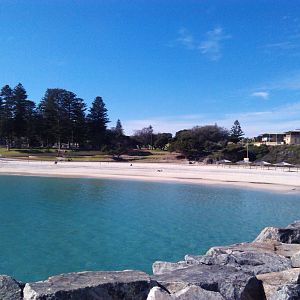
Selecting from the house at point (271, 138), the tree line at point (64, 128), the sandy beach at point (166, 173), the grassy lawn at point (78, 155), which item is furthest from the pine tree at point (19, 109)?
the house at point (271, 138)

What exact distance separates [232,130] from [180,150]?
39.0 m

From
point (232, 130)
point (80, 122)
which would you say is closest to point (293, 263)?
point (80, 122)

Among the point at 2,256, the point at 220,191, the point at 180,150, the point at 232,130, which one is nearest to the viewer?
the point at 2,256

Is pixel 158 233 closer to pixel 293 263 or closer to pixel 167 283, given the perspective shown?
pixel 293 263

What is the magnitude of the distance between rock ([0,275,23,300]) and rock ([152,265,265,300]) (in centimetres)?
181

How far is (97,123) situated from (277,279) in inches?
3642

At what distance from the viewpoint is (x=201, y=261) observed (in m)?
7.86

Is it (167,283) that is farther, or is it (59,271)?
(59,271)

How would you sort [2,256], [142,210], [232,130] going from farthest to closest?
1. [232,130]
2. [142,210]
3. [2,256]

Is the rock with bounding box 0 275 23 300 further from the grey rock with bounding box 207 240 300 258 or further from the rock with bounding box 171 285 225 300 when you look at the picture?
the grey rock with bounding box 207 240 300 258

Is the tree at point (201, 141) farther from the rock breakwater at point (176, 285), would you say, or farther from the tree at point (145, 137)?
the rock breakwater at point (176, 285)

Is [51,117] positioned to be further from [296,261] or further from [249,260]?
[296,261]

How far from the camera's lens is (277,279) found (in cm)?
614

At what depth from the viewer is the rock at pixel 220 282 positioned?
5199mm
